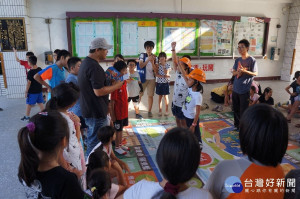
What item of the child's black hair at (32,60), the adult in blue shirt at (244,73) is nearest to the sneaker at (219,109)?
the adult in blue shirt at (244,73)

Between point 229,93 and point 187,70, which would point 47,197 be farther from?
point 229,93

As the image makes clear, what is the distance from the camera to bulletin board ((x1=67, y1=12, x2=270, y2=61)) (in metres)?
6.65

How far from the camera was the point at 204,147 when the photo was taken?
3.48m

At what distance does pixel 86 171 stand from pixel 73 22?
535cm

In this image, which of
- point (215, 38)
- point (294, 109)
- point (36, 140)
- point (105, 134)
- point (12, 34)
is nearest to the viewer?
point (36, 140)

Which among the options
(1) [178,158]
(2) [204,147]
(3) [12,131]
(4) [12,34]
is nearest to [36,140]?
(1) [178,158]

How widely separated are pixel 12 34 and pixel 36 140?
5.86 meters

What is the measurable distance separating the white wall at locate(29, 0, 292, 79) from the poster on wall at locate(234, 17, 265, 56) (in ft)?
0.94

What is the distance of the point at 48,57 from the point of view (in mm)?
6383

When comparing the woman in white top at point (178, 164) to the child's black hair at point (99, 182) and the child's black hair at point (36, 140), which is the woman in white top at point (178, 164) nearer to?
the child's black hair at point (36, 140)

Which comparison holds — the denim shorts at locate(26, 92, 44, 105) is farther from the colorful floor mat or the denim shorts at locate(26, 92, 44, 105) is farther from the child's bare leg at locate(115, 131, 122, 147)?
the child's bare leg at locate(115, 131, 122, 147)

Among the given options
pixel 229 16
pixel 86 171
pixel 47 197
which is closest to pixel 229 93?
pixel 229 16

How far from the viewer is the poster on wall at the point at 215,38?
25.0 feet

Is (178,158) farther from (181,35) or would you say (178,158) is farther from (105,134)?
(181,35)
